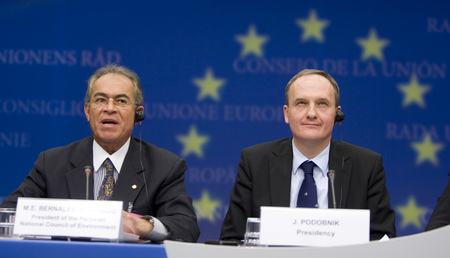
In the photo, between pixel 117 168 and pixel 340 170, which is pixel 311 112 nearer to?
pixel 340 170

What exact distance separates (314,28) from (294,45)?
20 centimetres

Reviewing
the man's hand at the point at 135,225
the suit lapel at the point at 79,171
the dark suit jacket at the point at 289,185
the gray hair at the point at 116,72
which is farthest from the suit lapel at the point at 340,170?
the suit lapel at the point at 79,171

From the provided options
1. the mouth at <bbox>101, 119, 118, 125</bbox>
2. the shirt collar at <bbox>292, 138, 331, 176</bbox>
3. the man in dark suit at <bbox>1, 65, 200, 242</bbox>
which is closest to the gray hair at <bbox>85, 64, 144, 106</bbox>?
the man in dark suit at <bbox>1, 65, 200, 242</bbox>

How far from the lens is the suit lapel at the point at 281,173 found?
287 cm

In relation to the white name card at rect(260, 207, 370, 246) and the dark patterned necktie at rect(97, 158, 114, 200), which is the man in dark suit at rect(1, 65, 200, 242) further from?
the white name card at rect(260, 207, 370, 246)

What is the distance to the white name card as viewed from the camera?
1942 mm

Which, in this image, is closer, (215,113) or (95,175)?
(95,175)

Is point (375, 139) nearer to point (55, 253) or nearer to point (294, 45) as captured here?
point (294, 45)

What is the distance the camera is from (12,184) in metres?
4.32

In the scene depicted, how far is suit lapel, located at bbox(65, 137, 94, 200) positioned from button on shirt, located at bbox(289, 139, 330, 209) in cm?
100

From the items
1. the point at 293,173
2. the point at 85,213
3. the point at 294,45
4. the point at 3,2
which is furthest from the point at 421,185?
the point at 3,2

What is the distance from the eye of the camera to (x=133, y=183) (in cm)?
296

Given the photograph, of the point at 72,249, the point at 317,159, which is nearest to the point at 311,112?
the point at 317,159

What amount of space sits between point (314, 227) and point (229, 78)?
2.52 meters
